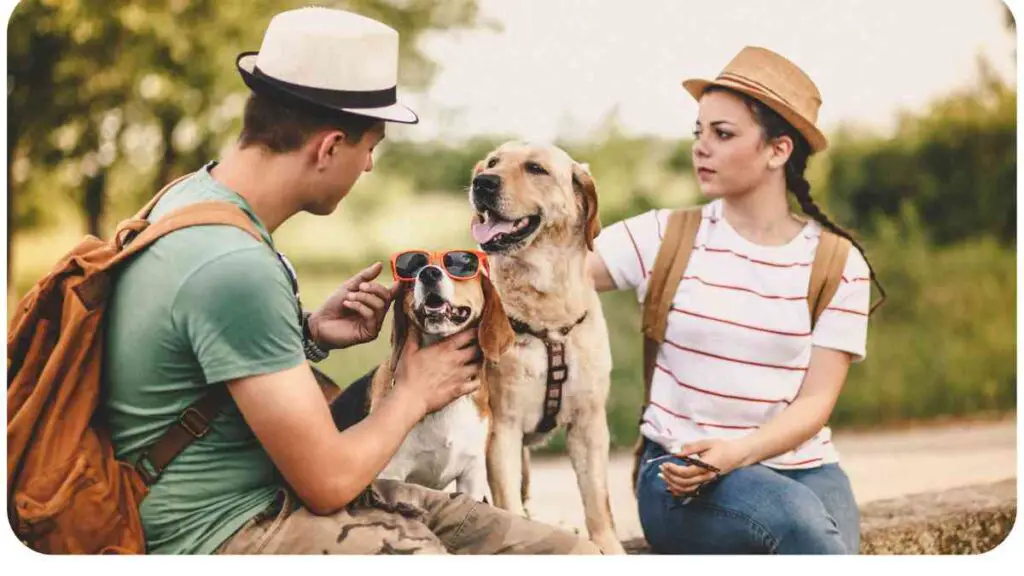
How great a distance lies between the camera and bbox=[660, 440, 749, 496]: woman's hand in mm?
3283

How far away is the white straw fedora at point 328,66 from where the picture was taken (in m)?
2.73

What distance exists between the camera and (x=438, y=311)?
2.99 m

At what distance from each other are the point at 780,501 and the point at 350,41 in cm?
179

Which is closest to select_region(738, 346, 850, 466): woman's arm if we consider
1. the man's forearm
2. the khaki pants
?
the khaki pants

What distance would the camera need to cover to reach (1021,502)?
3725 millimetres

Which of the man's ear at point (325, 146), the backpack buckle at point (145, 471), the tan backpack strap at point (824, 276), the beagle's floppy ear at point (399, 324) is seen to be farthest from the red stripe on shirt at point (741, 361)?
the backpack buckle at point (145, 471)

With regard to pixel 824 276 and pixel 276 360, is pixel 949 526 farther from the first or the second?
pixel 276 360

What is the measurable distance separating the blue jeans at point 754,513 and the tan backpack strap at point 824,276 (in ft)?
1.67

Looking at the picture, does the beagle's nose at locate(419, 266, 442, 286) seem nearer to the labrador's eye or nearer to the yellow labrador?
the yellow labrador

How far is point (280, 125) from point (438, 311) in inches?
26.0

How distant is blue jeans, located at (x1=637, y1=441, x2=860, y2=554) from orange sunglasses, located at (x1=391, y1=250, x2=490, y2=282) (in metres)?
0.95

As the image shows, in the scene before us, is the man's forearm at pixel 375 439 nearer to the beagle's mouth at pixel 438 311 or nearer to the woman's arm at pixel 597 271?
the beagle's mouth at pixel 438 311

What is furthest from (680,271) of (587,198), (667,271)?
(587,198)
